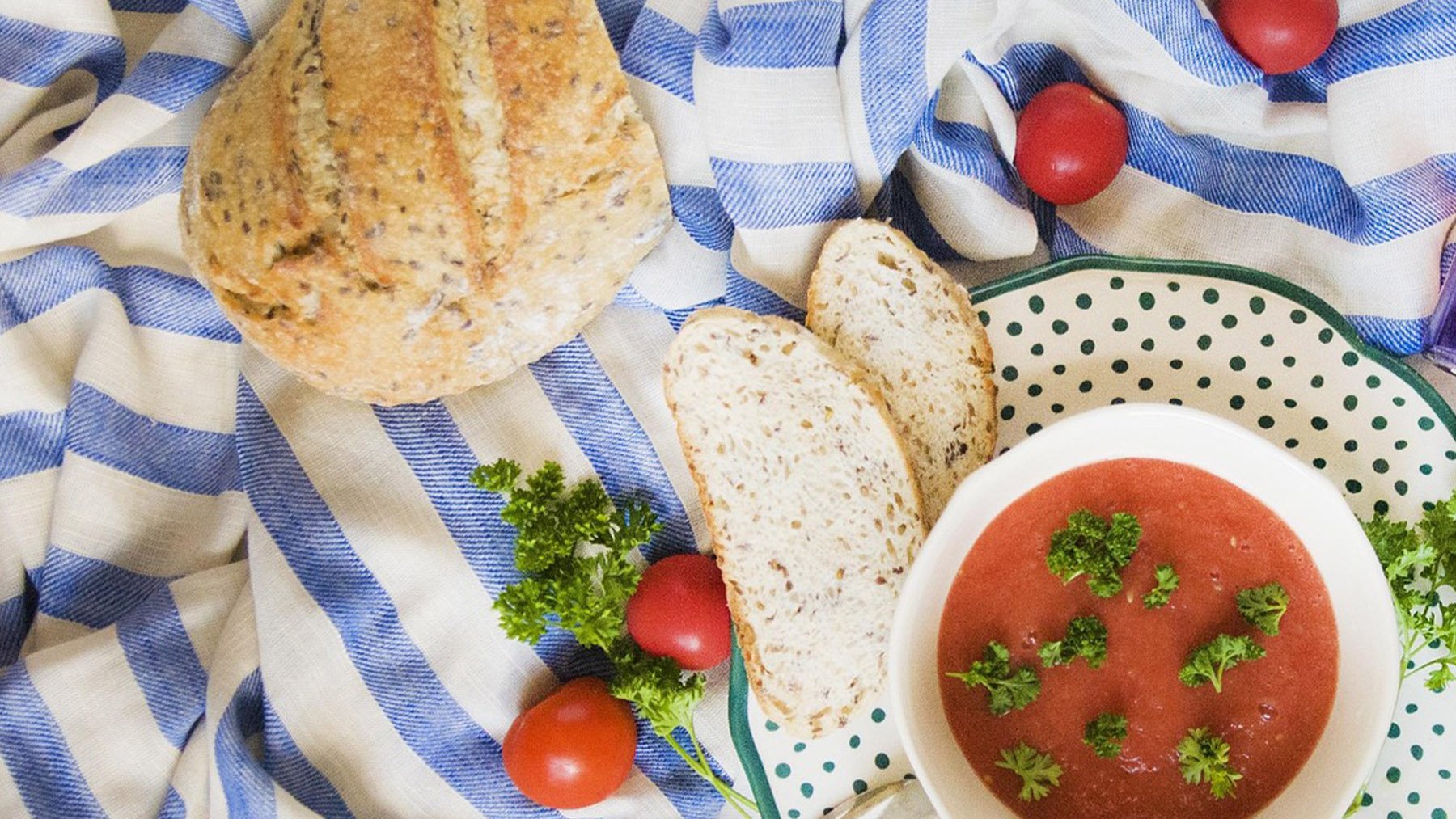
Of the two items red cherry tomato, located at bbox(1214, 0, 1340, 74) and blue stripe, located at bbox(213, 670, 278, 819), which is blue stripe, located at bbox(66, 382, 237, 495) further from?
red cherry tomato, located at bbox(1214, 0, 1340, 74)

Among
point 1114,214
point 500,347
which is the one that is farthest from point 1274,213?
point 500,347

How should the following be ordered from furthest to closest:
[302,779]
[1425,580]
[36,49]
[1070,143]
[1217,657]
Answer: [302,779] → [36,49] → [1070,143] → [1425,580] → [1217,657]

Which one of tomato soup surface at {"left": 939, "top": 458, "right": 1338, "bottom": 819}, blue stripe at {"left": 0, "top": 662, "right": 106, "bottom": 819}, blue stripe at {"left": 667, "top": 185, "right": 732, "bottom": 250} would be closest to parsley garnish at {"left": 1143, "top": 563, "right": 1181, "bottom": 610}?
tomato soup surface at {"left": 939, "top": 458, "right": 1338, "bottom": 819}

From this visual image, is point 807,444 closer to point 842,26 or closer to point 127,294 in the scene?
point 842,26

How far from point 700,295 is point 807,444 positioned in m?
0.44

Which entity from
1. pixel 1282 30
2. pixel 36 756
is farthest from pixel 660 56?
pixel 36 756

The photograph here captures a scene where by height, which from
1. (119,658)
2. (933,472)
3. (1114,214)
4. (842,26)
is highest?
(842,26)

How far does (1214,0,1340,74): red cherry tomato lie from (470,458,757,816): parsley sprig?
4.92 feet

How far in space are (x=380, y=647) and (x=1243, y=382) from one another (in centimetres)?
180

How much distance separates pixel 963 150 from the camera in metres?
2.31

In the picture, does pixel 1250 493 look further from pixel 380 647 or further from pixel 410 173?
pixel 380 647

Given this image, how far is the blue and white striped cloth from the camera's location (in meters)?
2.25

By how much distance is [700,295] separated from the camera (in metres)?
2.44

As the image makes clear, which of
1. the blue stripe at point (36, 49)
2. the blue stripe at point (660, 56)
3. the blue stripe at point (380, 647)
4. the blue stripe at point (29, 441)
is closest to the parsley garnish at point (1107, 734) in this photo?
the blue stripe at point (380, 647)
